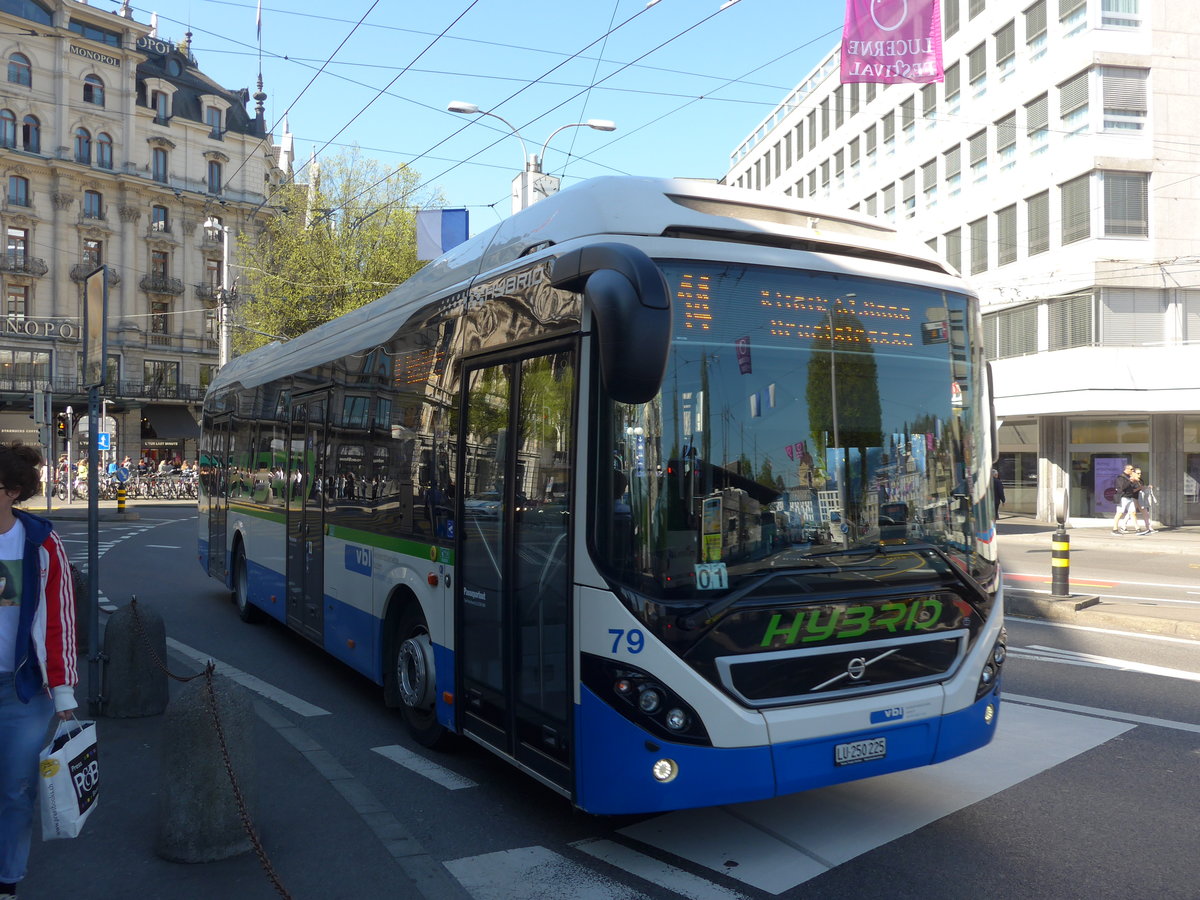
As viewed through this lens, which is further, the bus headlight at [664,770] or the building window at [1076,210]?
the building window at [1076,210]

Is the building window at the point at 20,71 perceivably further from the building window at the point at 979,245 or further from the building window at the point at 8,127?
the building window at the point at 979,245

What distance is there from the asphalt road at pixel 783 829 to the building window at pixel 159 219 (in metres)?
55.1

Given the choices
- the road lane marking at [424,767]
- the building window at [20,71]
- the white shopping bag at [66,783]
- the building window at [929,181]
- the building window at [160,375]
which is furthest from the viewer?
the building window at [160,375]

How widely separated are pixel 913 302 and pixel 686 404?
1461 mm

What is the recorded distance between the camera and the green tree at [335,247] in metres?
35.2

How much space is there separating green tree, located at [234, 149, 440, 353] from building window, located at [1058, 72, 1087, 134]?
2068 cm

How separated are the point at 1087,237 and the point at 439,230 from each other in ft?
60.0

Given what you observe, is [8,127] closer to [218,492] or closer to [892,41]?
[218,492]

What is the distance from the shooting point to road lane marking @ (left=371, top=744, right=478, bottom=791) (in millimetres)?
5672

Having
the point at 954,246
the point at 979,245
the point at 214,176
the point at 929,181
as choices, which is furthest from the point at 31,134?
the point at 979,245

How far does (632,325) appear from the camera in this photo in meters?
3.84

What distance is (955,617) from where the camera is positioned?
16.0ft

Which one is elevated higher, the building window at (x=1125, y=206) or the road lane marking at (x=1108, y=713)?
the building window at (x=1125, y=206)

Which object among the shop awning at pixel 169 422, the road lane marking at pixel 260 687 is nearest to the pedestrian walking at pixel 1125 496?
the road lane marking at pixel 260 687
